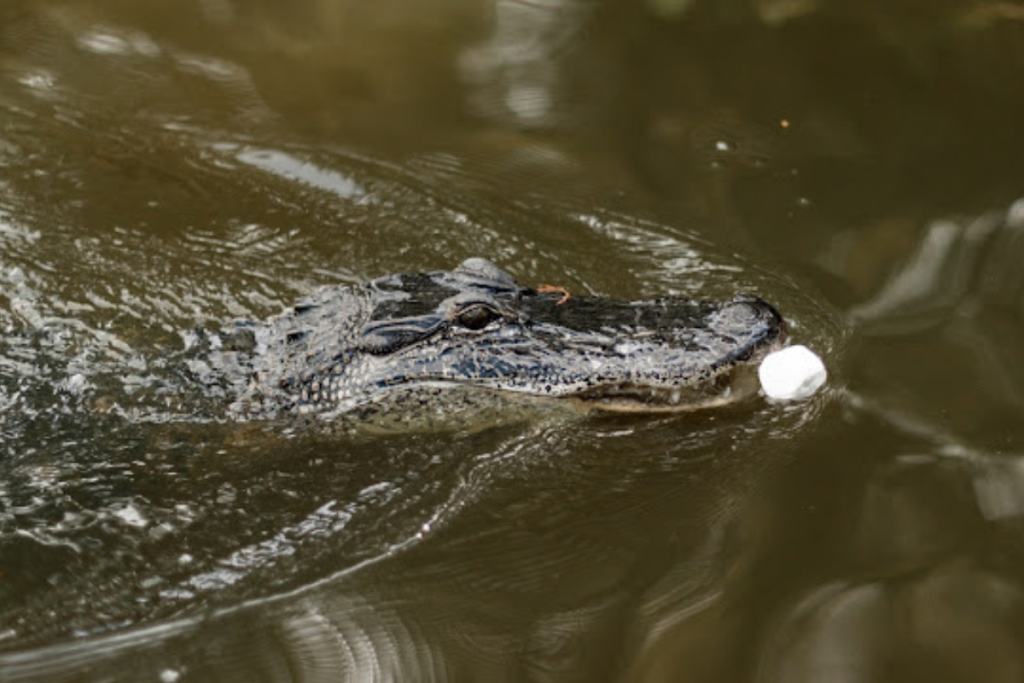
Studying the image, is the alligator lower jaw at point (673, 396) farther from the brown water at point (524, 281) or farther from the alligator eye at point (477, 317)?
the alligator eye at point (477, 317)

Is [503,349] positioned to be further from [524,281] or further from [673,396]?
[524,281]

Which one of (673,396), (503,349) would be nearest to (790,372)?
(673,396)

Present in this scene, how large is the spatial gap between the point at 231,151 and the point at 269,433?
2.27 metres

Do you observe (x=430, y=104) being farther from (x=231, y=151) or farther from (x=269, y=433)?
(x=269, y=433)

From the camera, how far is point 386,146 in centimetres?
613

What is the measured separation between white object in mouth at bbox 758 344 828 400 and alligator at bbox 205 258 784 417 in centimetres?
8

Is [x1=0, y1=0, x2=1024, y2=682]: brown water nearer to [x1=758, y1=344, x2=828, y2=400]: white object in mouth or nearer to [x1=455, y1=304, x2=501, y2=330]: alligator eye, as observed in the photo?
[x1=758, y1=344, x2=828, y2=400]: white object in mouth

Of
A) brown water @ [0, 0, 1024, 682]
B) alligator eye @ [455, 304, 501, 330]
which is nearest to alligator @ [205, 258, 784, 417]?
alligator eye @ [455, 304, 501, 330]

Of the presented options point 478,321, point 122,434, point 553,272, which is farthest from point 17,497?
point 553,272

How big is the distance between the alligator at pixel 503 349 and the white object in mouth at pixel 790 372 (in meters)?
0.08

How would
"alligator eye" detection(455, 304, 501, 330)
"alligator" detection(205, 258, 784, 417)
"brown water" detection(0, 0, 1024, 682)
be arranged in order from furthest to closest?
"alligator eye" detection(455, 304, 501, 330) → "alligator" detection(205, 258, 784, 417) → "brown water" detection(0, 0, 1024, 682)

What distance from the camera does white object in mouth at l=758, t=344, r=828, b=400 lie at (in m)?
4.18

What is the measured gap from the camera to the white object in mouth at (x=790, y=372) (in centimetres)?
418

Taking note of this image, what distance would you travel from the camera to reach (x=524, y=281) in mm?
5270
